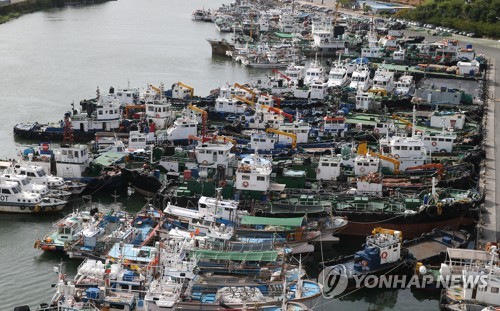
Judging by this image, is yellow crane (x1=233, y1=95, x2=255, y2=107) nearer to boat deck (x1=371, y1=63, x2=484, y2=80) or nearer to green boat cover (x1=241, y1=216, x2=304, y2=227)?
boat deck (x1=371, y1=63, x2=484, y2=80)

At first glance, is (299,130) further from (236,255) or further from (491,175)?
(236,255)

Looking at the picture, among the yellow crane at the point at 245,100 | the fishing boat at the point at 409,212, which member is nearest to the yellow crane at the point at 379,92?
the yellow crane at the point at 245,100

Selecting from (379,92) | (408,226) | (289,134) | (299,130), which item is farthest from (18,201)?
(379,92)

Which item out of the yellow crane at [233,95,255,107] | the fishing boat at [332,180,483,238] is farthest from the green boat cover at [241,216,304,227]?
the yellow crane at [233,95,255,107]

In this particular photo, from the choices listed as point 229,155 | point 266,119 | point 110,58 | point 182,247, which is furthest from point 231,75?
point 182,247

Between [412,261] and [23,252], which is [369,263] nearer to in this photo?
[412,261]
